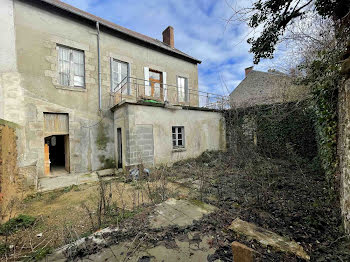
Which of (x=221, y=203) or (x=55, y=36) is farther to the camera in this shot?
(x=55, y=36)

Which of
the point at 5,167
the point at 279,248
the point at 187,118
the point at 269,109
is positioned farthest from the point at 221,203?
the point at 269,109

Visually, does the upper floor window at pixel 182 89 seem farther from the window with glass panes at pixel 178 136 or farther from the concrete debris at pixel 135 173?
the concrete debris at pixel 135 173

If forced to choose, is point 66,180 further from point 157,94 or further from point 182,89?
point 182,89

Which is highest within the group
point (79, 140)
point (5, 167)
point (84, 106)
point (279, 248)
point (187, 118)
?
point (84, 106)

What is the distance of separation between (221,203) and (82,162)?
6.44 meters

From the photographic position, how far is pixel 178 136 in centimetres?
884

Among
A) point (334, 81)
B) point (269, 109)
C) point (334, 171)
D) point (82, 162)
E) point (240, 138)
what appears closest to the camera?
point (334, 81)

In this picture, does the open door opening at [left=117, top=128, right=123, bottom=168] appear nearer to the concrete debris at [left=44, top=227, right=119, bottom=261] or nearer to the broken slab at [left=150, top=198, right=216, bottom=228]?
the broken slab at [left=150, top=198, right=216, bottom=228]

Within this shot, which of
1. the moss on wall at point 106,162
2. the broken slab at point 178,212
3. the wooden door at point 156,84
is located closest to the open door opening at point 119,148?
the moss on wall at point 106,162

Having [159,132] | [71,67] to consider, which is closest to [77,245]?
[159,132]

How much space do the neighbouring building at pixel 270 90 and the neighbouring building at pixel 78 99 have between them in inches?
159

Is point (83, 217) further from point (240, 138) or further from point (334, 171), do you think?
point (240, 138)

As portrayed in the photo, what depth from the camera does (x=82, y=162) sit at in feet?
23.7

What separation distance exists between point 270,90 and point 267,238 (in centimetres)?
1151
